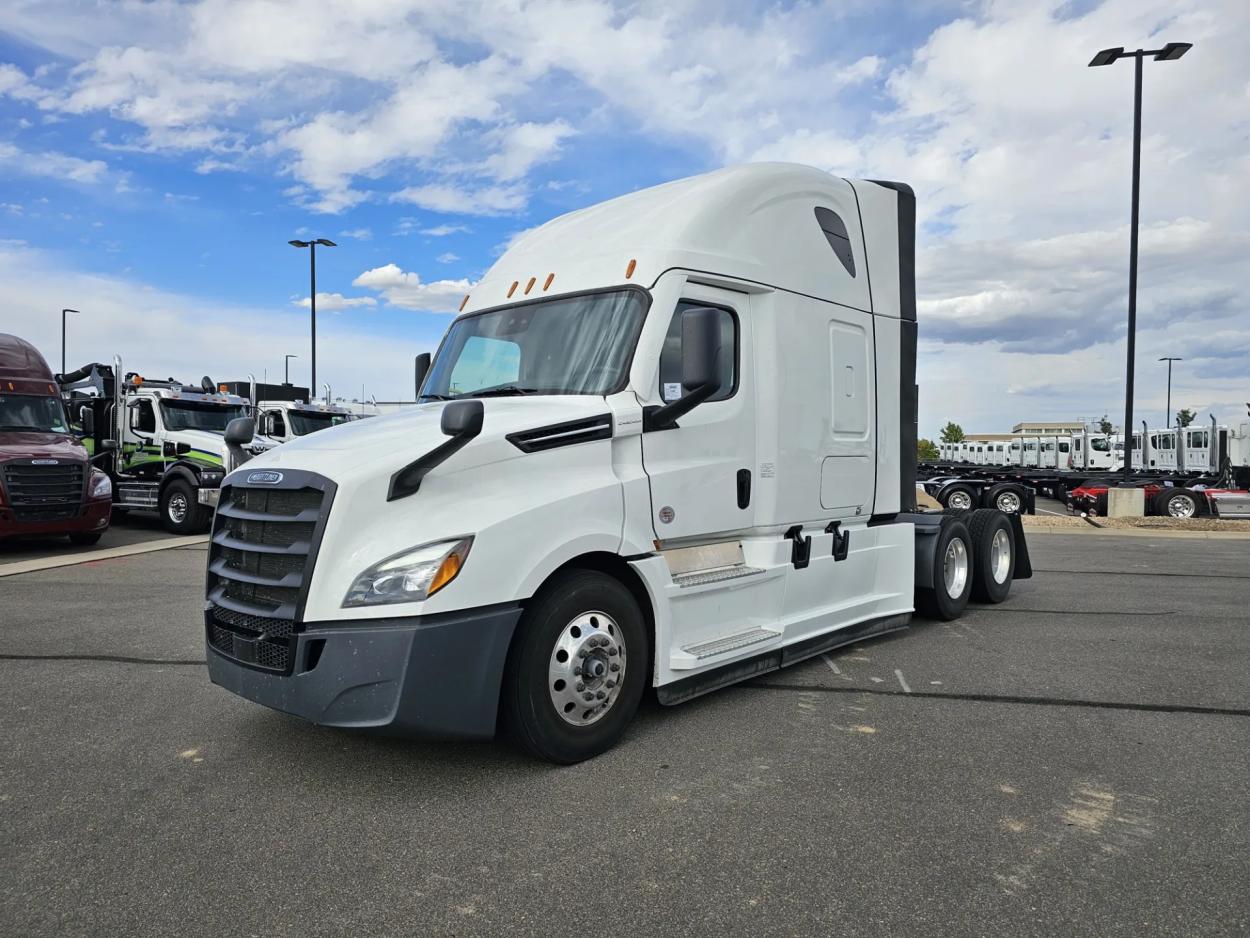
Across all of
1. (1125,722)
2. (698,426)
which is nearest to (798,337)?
(698,426)

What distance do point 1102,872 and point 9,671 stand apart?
6346 millimetres

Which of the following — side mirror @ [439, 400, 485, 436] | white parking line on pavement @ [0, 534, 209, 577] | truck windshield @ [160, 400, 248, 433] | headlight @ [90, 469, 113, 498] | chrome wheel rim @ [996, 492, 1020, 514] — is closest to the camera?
side mirror @ [439, 400, 485, 436]

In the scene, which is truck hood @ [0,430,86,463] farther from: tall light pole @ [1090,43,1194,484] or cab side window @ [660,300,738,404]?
tall light pole @ [1090,43,1194,484]

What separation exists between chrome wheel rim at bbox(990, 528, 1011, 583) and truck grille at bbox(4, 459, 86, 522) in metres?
12.1

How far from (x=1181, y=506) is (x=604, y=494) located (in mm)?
21353

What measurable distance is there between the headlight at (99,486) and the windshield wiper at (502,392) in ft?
35.4

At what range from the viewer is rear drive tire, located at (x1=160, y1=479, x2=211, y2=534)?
1558cm

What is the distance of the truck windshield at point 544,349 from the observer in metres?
4.73

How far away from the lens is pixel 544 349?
5000 mm

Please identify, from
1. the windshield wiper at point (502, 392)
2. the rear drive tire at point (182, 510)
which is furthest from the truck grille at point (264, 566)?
the rear drive tire at point (182, 510)

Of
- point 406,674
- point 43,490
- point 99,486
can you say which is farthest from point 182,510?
point 406,674

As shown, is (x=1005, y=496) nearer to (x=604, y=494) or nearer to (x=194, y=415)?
(x=194, y=415)

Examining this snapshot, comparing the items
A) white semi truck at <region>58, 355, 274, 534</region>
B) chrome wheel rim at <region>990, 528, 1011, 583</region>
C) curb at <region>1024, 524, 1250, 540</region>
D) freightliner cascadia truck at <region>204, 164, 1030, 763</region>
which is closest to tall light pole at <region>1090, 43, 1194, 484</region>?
curb at <region>1024, 524, 1250, 540</region>

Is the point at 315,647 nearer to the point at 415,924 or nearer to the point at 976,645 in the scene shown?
the point at 415,924
